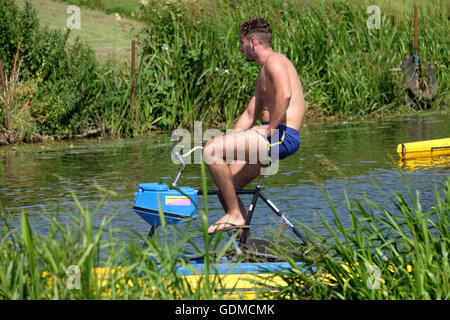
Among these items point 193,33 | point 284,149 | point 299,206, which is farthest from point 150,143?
point 284,149

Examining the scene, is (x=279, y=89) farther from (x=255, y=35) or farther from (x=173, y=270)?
(x=173, y=270)

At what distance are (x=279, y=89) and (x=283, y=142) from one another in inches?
14.8

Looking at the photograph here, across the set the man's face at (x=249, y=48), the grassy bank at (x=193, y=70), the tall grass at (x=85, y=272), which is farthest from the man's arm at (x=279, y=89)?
the grassy bank at (x=193, y=70)

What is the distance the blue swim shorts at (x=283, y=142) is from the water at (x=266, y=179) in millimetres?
567

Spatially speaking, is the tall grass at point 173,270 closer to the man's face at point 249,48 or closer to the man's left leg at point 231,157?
the man's left leg at point 231,157

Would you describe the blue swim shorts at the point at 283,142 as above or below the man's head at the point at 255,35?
below

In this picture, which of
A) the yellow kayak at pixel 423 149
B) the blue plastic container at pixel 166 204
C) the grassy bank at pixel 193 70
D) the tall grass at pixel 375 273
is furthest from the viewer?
the grassy bank at pixel 193 70

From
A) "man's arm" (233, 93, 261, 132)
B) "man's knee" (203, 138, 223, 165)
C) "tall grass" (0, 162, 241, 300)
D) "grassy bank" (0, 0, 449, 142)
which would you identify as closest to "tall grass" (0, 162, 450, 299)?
"tall grass" (0, 162, 241, 300)

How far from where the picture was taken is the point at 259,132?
19.7ft

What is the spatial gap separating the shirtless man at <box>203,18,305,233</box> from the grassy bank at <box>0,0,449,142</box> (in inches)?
325

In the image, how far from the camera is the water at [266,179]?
8406 millimetres

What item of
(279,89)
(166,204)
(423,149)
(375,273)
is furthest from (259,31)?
(423,149)

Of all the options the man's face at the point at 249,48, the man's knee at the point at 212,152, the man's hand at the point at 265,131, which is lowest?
the man's knee at the point at 212,152
